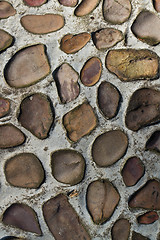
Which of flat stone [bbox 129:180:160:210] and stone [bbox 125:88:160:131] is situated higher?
stone [bbox 125:88:160:131]

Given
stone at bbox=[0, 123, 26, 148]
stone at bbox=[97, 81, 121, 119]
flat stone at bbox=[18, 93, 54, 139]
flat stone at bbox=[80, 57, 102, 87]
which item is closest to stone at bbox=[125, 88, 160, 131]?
stone at bbox=[97, 81, 121, 119]

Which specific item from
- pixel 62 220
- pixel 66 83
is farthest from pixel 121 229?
pixel 66 83

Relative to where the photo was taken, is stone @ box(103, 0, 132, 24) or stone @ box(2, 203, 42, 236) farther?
stone @ box(103, 0, 132, 24)

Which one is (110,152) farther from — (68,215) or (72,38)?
(72,38)

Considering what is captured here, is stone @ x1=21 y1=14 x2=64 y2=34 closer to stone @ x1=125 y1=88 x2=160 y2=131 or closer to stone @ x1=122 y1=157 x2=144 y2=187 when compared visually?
stone @ x1=125 y1=88 x2=160 y2=131

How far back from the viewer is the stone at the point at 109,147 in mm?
1194

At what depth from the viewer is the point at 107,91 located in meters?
1.22

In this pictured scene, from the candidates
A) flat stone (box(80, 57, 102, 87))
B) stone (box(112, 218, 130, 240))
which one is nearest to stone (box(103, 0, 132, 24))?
flat stone (box(80, 57, 102, 87))

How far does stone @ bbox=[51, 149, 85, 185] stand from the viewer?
3.86 ft

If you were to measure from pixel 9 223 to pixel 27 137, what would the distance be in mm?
358

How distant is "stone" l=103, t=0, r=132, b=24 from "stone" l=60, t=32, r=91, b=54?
0.14 meters

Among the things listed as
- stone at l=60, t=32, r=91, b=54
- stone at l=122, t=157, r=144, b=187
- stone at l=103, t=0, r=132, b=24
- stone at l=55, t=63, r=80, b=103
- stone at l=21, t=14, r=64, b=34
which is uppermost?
stone at l=103, t=0, r=132, b=24

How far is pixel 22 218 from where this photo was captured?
1.16 meters

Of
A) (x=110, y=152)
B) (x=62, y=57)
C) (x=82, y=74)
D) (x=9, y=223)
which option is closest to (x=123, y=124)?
(x=110, y=152)
